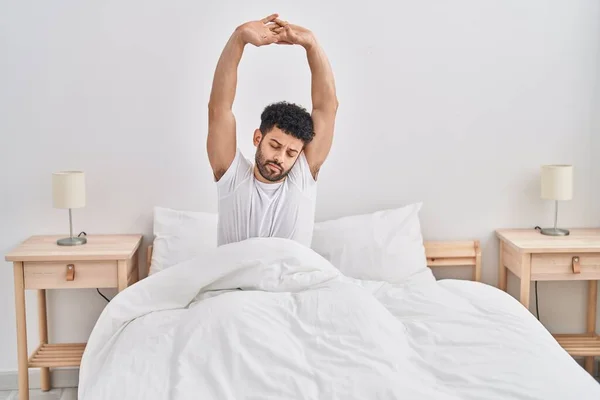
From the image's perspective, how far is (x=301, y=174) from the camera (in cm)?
273

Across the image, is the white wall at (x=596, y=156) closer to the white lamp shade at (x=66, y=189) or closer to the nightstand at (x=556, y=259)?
the nightstand at (x=556, y=259)

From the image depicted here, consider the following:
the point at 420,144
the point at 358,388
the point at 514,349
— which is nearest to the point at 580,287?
the point at 420,144

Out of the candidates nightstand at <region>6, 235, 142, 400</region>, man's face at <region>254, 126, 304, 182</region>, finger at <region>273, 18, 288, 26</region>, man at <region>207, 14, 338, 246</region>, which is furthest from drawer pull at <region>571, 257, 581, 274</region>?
nightstand at <region>6, 235, 142, 400</region>

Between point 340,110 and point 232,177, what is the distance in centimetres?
73

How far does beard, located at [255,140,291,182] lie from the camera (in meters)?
2.64

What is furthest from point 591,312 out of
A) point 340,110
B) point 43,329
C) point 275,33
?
point 43,329

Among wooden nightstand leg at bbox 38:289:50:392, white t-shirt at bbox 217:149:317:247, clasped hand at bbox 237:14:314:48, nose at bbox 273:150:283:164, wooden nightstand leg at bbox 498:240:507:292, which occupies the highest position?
clasped hand at bbox 237:14:314:48

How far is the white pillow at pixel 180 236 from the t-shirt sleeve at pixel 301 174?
0.53 metres

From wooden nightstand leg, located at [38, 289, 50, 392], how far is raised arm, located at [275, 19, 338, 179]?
4.40 feet

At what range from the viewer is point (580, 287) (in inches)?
132

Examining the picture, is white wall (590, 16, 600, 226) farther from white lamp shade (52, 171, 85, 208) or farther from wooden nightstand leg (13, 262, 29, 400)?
wooden nightstand leg (13, 262, 29, 400)

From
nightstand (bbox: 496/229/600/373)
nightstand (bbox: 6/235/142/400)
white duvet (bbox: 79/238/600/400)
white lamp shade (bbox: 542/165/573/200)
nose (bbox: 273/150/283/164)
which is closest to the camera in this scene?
white duvet (bbox: 79/238/600/400)

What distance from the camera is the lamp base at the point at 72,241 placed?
2988 mm

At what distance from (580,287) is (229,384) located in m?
2.07
